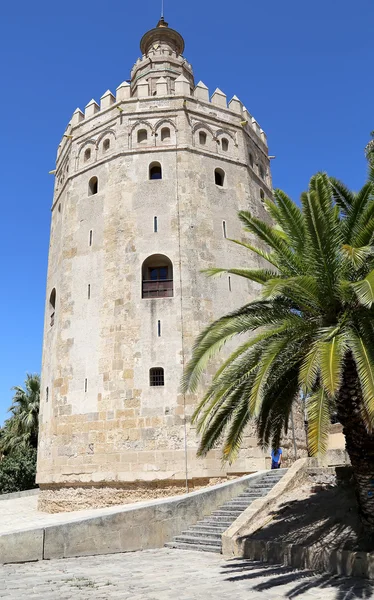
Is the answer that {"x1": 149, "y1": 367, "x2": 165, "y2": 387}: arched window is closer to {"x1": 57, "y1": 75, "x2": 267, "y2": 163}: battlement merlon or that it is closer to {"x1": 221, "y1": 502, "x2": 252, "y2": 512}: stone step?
{"x1": 221, "y1": 502, "x2": 252, "y2": 512}: stone step

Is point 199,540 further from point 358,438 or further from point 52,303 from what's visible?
point 52,303

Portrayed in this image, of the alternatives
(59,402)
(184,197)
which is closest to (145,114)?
(184,197)

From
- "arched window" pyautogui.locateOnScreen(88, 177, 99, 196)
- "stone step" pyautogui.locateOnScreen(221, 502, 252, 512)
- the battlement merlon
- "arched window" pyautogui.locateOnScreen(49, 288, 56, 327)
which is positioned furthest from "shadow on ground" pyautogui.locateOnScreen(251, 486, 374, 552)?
the battlement merlon

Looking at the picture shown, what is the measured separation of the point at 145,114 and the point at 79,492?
513 inches

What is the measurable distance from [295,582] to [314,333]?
135 inches

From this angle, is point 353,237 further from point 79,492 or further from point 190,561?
point 79,492

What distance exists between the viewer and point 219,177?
1820 cm

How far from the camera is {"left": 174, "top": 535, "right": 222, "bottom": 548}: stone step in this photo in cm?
948

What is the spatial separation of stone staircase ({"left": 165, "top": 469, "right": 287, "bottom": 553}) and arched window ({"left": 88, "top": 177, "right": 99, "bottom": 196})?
37.9ft

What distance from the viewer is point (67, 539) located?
28.8 feet

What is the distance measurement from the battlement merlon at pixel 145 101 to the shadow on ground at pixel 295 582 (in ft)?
51.0

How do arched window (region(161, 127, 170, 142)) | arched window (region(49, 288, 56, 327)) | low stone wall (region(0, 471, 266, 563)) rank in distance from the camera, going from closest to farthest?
1. low stone wall (region(0, 471, 266, 563))
2. arched window (region(161, 127, 170, 142))
3. arched window (region(49, 288, 56, 327))

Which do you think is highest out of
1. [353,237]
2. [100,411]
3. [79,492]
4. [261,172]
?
[261,172]

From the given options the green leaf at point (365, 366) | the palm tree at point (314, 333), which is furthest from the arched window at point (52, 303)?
the green leaf at point (365, 366)
